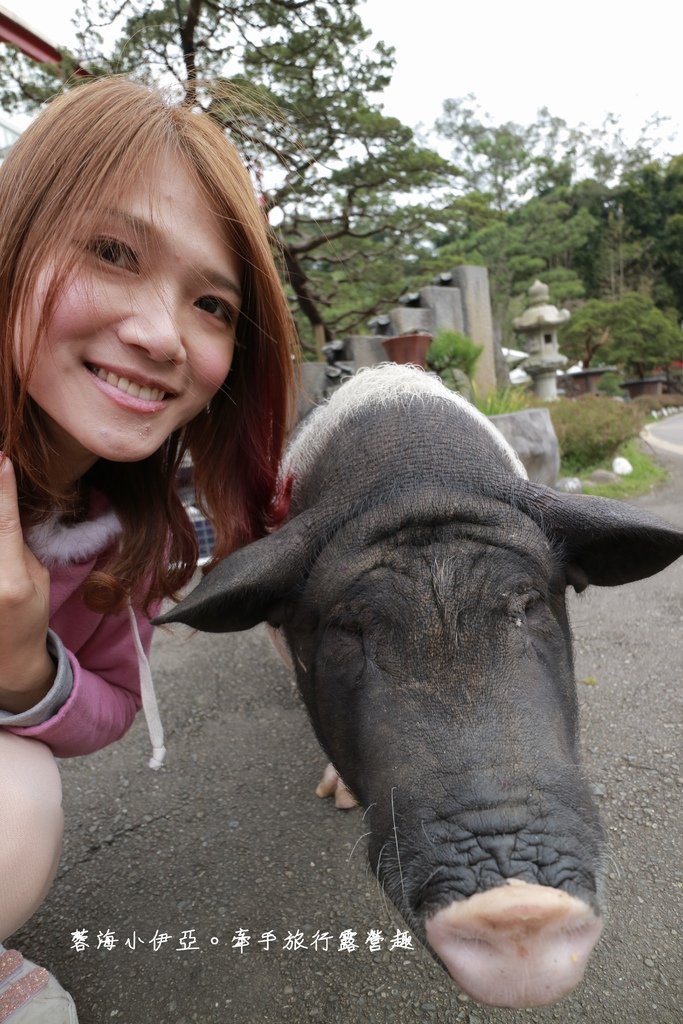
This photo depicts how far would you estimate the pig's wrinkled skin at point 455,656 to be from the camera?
4.33 feet

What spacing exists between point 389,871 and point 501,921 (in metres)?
0.35

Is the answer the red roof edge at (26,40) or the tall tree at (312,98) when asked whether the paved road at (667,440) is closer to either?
the tall tree at (312,98)

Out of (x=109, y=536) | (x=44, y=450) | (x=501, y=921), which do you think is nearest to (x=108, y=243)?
(x=44, y=450)

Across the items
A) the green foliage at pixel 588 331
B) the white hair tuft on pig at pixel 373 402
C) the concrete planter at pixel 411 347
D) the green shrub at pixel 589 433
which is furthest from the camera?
the green foliage at pixel 588 331

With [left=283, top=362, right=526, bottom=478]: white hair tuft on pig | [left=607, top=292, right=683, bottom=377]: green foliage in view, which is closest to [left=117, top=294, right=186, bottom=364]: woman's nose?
[left=283, top=362, right=526, bottom=478]: white hair tuft on pig

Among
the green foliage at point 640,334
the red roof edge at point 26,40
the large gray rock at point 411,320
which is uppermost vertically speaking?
the red roof edge at point 26,40

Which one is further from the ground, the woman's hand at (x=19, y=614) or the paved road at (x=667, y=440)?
the woman's hand at (x=19, y=614)

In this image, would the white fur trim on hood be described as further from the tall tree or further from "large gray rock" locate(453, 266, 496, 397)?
"large gray rock" locate(453, 266, 496, 397)

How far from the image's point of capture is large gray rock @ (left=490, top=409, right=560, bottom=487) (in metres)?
7.21

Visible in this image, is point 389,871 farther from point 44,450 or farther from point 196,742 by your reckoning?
point 196,742

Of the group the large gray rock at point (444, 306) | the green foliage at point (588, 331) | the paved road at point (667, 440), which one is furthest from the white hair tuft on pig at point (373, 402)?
the green foliage at point (588, 331)

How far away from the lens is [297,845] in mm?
2621

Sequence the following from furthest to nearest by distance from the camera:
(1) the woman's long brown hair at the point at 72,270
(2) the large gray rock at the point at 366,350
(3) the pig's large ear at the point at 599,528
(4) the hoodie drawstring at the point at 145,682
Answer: (2) the large gray rock at the point at 366,350, (4) the hoodie drawstring at the point at 145,682, (3) the pig's large ear at the point at 599,528, (1) the woman's long brown hair at the point at 72,270

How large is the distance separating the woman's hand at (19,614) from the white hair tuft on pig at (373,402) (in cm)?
121
